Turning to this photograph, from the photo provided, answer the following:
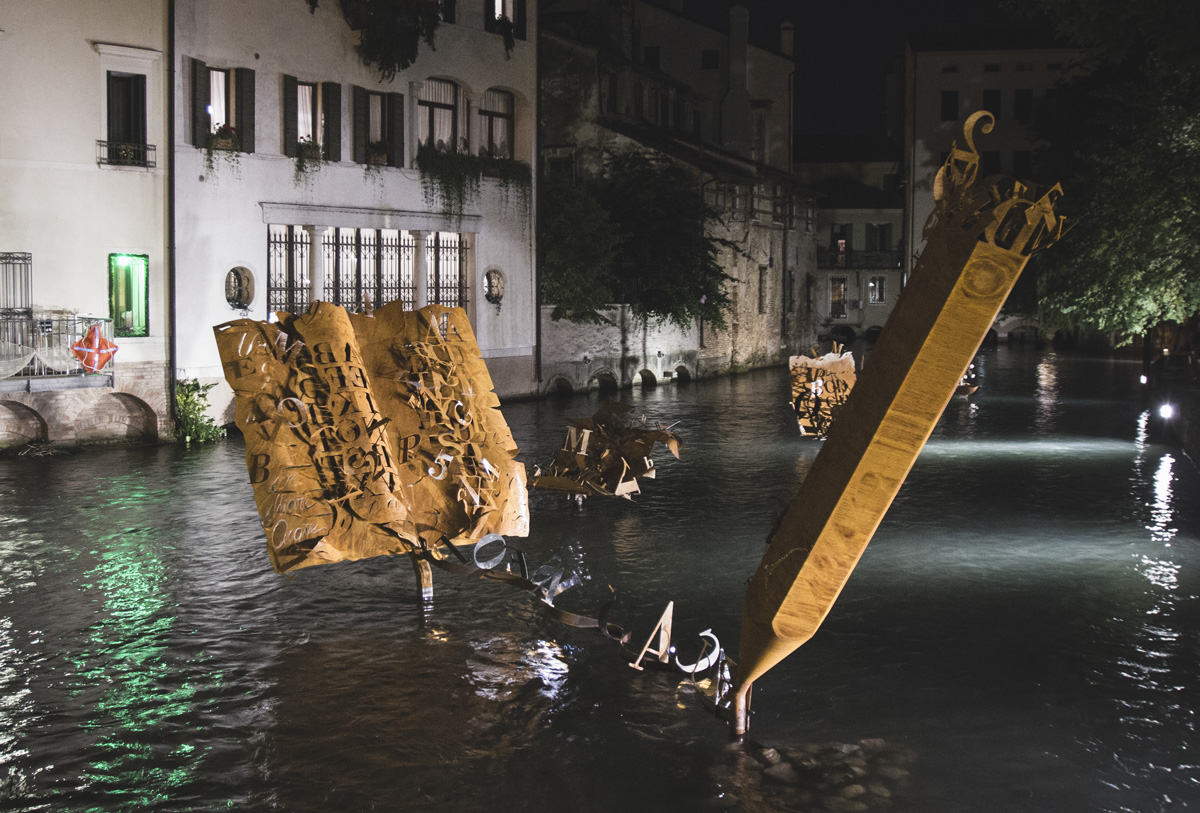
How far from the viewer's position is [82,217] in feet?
63.3

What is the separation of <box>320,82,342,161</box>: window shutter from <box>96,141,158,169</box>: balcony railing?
411 centimetres

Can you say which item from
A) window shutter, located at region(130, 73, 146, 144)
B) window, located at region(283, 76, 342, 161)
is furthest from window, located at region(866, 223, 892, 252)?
window shutter, located at region(130, 73, 146, 144)

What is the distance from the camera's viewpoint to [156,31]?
66.2ft

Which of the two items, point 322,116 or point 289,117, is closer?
point 289,117

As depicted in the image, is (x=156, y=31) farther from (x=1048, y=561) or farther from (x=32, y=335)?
(x=1048, y=561)

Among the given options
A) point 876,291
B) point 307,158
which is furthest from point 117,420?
point 876,291

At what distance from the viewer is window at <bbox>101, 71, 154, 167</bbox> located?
19.8 m

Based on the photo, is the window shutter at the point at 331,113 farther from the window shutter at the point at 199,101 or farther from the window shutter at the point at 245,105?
the window shutter at the point at 199,101

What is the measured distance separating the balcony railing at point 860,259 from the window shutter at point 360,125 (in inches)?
1703

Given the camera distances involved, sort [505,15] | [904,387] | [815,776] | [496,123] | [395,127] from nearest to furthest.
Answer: [904,387], [815,776], [395,127], [505,15], [496,123]

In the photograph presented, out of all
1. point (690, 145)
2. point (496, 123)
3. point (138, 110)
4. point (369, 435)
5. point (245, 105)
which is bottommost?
point (369, 435)

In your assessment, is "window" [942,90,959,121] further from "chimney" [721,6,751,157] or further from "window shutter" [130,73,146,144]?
"window shutter" [130,73,146,144]

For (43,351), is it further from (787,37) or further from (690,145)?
(787,37)

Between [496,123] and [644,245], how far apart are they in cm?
714
